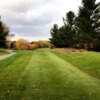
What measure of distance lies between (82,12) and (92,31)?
4.74m

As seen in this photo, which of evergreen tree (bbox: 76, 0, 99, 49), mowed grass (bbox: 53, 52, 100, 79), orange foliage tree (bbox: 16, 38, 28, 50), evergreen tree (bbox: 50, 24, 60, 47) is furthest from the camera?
orange foliage tree (bbox: 16, 38, 28, 50)

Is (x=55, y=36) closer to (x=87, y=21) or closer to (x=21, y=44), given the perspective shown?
(x=87, y=21)

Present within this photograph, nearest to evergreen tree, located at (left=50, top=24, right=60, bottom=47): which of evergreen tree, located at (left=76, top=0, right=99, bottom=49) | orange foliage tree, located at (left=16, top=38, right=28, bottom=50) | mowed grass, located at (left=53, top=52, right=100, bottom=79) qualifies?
evergreen tree, located at (left=76, top=0, right=99, bottom=49)

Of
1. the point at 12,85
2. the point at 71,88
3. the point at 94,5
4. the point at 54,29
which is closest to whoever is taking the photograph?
the point at 71,88

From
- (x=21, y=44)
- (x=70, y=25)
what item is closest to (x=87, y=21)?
(x=70, y=25)

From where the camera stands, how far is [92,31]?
51906 mm

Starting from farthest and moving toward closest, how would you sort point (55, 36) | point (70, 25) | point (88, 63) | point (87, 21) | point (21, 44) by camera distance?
point (21, 44), point (55, 36), point (70, 25), point (87, 21), point (88, 63)

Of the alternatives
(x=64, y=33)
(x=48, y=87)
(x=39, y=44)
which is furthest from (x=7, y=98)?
(x=39, y=44)

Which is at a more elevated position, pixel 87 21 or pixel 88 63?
pixel 87 21

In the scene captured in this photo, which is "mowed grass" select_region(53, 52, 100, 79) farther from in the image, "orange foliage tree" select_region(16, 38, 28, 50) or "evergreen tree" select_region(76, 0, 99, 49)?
"orange foliage tree" select_region(16, 38, 28, 50)

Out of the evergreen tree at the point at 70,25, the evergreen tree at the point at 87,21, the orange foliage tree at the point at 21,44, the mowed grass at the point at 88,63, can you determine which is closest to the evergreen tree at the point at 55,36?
the evergreen tree at the point at 70,25

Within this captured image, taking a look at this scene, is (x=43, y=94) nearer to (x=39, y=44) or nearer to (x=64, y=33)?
(x=64, y=33)

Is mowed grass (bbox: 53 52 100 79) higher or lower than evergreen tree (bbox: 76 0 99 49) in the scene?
lower

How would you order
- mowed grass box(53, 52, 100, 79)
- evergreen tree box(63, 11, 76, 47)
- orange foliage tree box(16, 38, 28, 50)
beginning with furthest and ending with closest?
orange foliage tree box(16, 38, 28, 50) < evergreen tree box(63, 11, 76, 47) < mowed grass box(53, 52, 100, 79)
